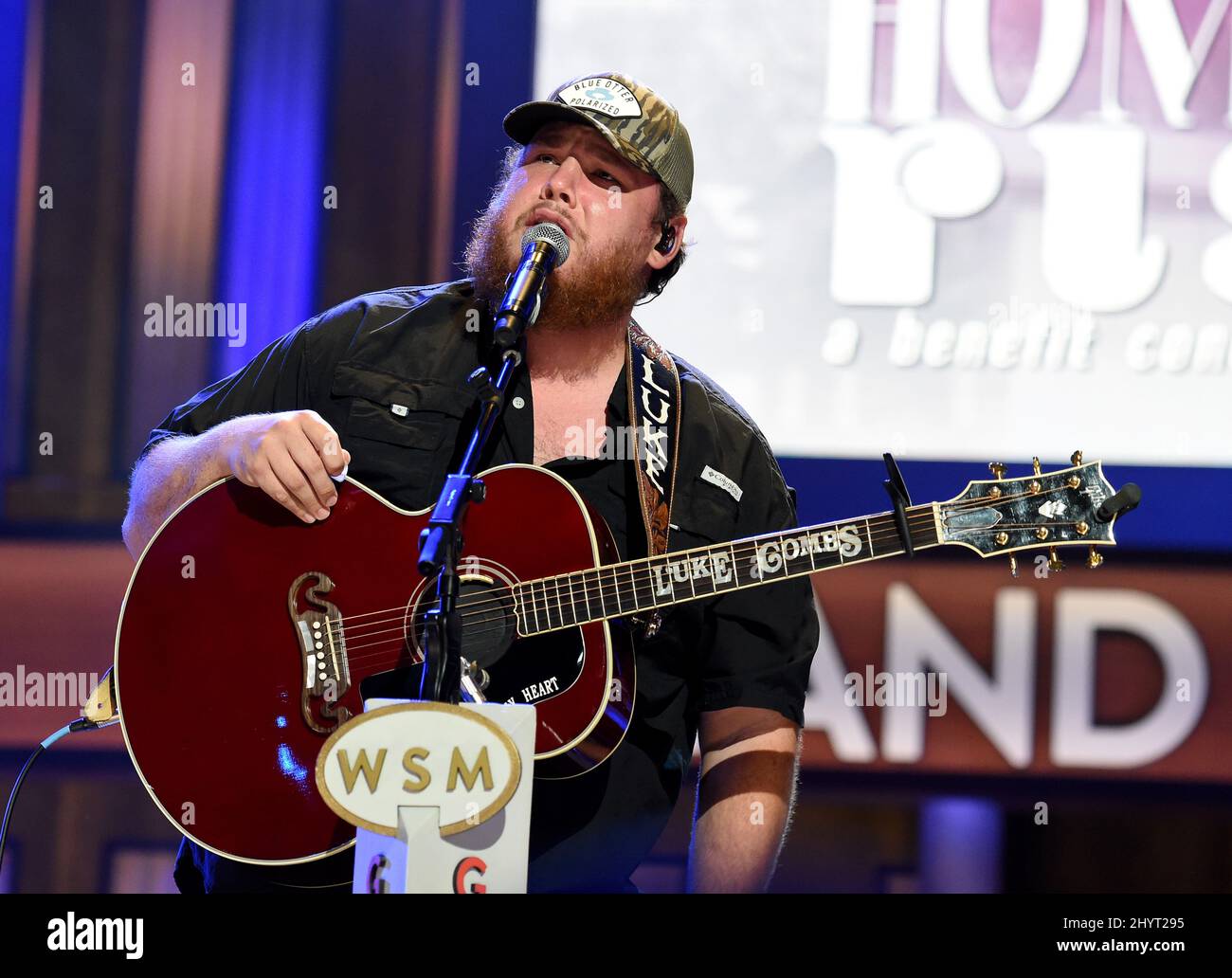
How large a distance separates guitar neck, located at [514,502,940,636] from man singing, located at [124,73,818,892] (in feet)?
0.44

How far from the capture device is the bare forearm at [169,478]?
2.17 meters

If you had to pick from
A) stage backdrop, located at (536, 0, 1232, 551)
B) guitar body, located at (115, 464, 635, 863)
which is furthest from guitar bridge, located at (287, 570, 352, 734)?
stage backdrop, located at (536, 0, 1232, 551)

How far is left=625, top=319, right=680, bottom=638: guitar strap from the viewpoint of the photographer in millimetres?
2318

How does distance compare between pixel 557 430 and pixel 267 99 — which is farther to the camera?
pixel 267 99

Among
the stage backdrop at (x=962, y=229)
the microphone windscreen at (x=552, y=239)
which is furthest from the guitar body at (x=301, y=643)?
the stage backdrop at (x=962, y=229)

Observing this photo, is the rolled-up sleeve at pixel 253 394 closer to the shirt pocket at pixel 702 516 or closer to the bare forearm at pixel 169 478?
the bare forearm at pixel 169 478

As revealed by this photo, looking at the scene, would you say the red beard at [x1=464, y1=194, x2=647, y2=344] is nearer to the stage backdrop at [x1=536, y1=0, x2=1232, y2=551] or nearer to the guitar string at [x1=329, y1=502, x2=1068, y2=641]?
the guitar string at [x1=329, y1=502, x2=1068, y2=641]

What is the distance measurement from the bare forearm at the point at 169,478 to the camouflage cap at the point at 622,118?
2.76 feet

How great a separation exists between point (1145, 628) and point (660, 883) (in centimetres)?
157

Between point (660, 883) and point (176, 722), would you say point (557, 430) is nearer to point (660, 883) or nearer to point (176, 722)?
point (176, 722)
